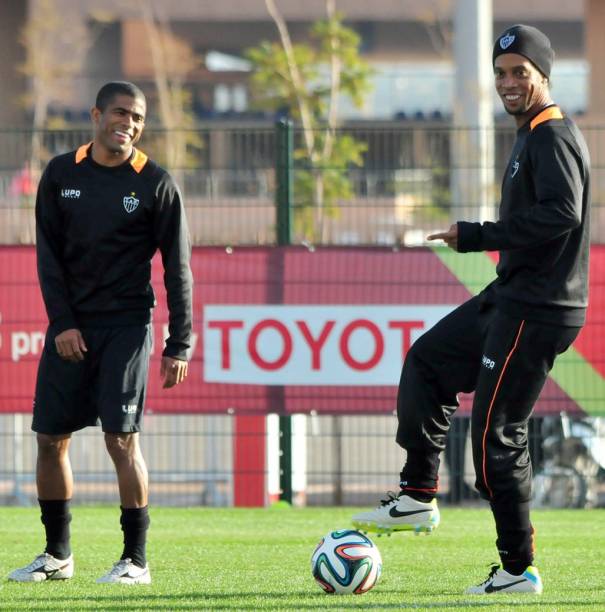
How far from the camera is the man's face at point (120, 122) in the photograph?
22.6 ft

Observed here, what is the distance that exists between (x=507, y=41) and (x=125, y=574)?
113 inches

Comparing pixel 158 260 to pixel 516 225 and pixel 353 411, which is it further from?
pixel 516 225

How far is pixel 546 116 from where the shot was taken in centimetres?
631

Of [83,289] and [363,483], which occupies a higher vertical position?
[83,289]

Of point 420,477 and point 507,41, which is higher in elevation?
point 507,41

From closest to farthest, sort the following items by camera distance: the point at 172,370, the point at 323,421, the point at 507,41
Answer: the point at 507,41 → the point at 172,370 → the point at 323,421

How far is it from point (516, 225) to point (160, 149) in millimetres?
22348

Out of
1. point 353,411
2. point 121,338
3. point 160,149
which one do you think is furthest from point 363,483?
point 160,149

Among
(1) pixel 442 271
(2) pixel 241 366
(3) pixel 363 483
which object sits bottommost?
(3) pixel 363 483

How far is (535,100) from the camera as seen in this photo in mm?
6398

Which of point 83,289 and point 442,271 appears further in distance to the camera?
point 442,271

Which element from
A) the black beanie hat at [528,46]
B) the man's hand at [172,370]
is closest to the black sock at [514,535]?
the man's hand at [172,370]

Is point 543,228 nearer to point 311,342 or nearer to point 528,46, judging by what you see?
point 528,46

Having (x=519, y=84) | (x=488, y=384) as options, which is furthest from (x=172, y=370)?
(x=519, y=84)
